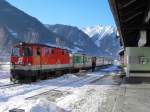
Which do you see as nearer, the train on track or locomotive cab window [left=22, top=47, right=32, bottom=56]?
the train on track

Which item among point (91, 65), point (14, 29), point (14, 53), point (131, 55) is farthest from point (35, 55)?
point (14, 29)

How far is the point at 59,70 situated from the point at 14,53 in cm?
948

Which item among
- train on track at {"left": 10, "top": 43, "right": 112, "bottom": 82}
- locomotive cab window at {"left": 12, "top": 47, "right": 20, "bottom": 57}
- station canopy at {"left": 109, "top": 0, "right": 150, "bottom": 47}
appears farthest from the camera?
locomotive cab window at {"left": 12, "top": 47, "right": 20, "bottom": 57}

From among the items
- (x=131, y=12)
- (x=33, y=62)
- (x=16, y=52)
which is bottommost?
(x=33, y=62)

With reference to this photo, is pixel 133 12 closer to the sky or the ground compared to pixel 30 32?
closer to the ground

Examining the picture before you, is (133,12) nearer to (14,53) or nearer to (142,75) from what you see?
(142,75)

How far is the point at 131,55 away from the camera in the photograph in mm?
27297

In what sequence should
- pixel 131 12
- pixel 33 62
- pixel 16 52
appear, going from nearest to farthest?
pixel 131 12, pixel 33 62, pixel 16 52

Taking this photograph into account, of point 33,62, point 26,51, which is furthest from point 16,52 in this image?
point 33,62

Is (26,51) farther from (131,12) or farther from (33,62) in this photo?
(131,12)

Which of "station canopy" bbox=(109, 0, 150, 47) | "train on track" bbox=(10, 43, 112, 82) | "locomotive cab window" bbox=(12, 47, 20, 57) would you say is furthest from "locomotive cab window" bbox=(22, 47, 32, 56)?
"station canopy" bbox=(109, 0, 150, 47)

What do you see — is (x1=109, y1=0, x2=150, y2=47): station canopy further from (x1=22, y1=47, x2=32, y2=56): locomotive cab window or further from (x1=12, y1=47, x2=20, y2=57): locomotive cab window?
(x1=12, y1=47, x2=20, y2=57): locomotive cab window

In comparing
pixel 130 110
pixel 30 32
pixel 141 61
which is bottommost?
pixel 130 110

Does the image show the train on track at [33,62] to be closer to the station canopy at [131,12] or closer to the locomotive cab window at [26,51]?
the locomotive cab window at [26,51]
